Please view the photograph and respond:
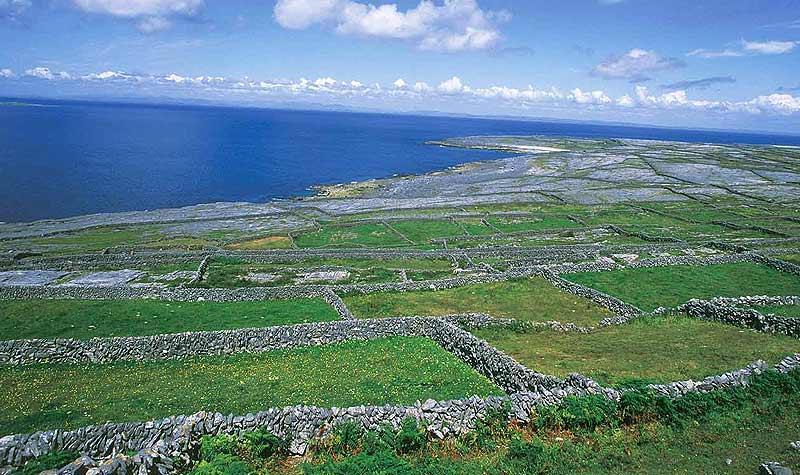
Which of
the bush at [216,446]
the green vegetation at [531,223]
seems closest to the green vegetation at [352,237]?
the green vegetation at [531,223]

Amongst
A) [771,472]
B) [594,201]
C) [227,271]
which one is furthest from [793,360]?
[594,201]

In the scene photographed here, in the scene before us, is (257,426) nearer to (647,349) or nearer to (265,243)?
(647,349)

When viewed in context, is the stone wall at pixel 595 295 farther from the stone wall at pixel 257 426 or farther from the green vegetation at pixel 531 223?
the green vegetation at pixel 531 223

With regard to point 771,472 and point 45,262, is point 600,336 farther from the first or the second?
point 45,262

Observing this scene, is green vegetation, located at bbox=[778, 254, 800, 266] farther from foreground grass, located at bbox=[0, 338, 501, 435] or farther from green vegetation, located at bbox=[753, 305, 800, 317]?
foreground grass, located at bbox=[0, 338, 501, 435]

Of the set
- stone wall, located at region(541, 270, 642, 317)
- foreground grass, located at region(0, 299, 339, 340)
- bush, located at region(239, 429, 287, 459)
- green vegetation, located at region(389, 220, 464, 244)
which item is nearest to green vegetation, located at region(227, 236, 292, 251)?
green vegetation, located at region(389, 220, 464, 244)
